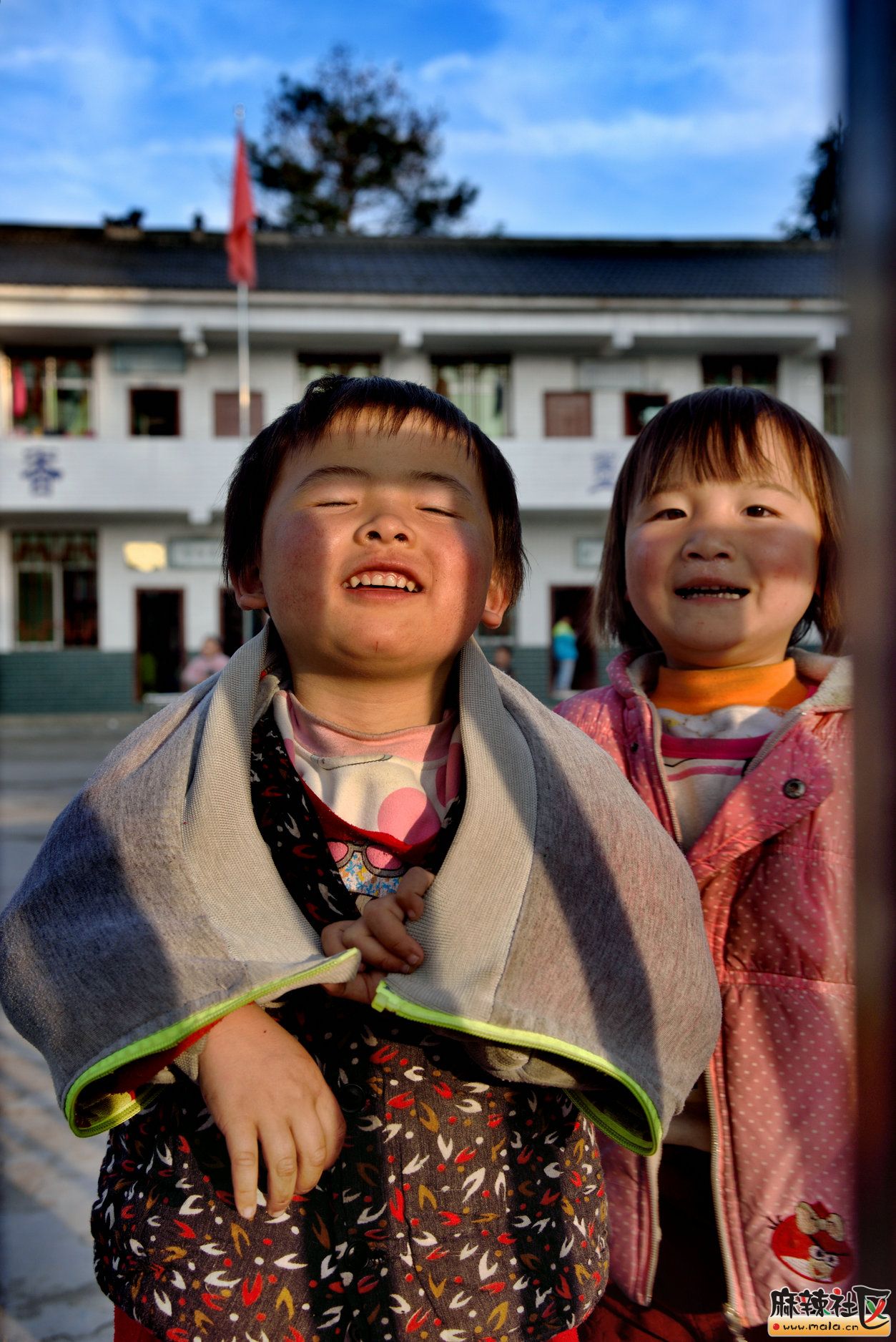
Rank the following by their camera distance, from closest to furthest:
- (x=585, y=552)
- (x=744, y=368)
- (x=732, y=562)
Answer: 1. (x=732, y=562)
2. (x=585, y=552)
3. (x=744, y=368)

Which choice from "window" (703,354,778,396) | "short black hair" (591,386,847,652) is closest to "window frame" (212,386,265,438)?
"window" (703,354,778,396)

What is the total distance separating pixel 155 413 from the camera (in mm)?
13945

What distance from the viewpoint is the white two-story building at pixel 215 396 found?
13.4 meters

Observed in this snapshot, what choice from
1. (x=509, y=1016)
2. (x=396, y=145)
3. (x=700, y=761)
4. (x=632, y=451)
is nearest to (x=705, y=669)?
(x=700, y=761)

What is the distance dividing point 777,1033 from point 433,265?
15.4 meters

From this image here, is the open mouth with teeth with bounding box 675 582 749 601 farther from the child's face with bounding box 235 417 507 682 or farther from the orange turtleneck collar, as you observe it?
the child's face with bounding box 235 417 507 682

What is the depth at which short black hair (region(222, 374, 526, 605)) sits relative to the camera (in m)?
1.03

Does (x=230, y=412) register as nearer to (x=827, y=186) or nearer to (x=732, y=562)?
(x=732, y=562)

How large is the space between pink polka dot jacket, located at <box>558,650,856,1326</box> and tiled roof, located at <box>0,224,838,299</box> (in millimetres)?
13417

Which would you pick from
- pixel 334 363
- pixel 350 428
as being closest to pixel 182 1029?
pixel 350 428

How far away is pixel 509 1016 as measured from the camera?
78 cm

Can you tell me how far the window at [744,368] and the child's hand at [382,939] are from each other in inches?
574

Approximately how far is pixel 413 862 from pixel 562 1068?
22 centimetres

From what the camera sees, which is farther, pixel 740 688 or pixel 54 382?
pixel 54 382
